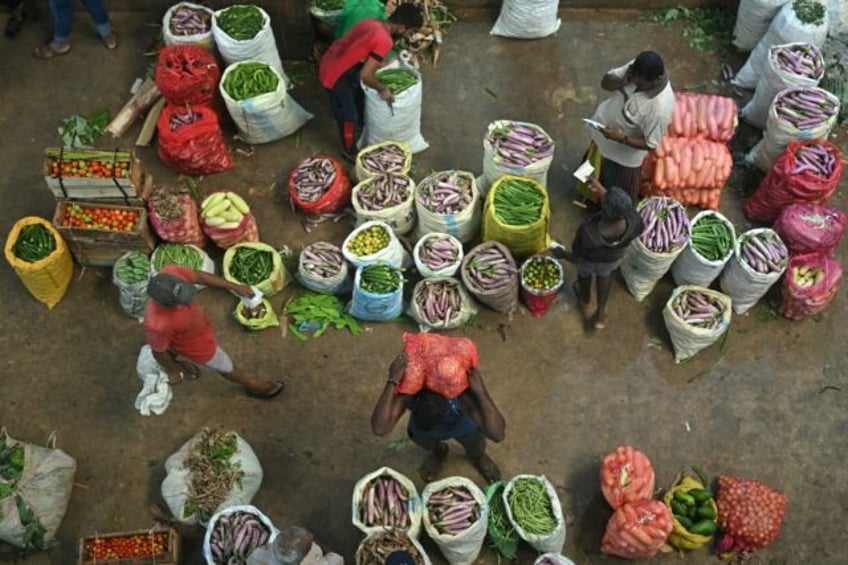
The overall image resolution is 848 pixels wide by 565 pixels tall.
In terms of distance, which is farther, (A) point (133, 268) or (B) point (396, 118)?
(B) point (396, 118)

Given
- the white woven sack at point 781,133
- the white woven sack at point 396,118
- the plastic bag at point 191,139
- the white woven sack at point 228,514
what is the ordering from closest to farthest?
the white woven sack at point 228,514, the white woven sack at point 781,133, the white woven sack at point 396,118, the plastic bag at point 191,139

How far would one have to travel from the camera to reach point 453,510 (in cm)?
555

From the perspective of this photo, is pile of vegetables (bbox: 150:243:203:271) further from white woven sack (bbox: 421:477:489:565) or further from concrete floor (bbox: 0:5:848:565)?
white woven sack (bbox: 421:477:489:565)

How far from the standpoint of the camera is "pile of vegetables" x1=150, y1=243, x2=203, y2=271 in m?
6.56

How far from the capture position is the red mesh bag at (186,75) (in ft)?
22.8

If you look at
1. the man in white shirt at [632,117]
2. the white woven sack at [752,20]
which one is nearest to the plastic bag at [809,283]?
the man in white shirt at [632,117]

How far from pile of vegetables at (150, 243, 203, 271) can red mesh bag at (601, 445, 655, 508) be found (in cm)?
343

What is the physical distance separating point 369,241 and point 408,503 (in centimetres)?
204

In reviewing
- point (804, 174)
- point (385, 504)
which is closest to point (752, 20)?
point (804, 174)

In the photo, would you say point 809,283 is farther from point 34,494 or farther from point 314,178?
point 34,494

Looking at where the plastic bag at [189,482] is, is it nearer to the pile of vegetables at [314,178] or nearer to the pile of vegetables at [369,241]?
the pile of vegetables at [369,241]

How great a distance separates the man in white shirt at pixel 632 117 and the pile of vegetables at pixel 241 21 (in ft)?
10.0

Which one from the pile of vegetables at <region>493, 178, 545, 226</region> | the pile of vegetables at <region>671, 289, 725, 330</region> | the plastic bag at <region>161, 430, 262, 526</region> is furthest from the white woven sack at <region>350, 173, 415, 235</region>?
the pile of vegetables at <region>671, 289, 725, 330</region>

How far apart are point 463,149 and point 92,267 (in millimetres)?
3327
